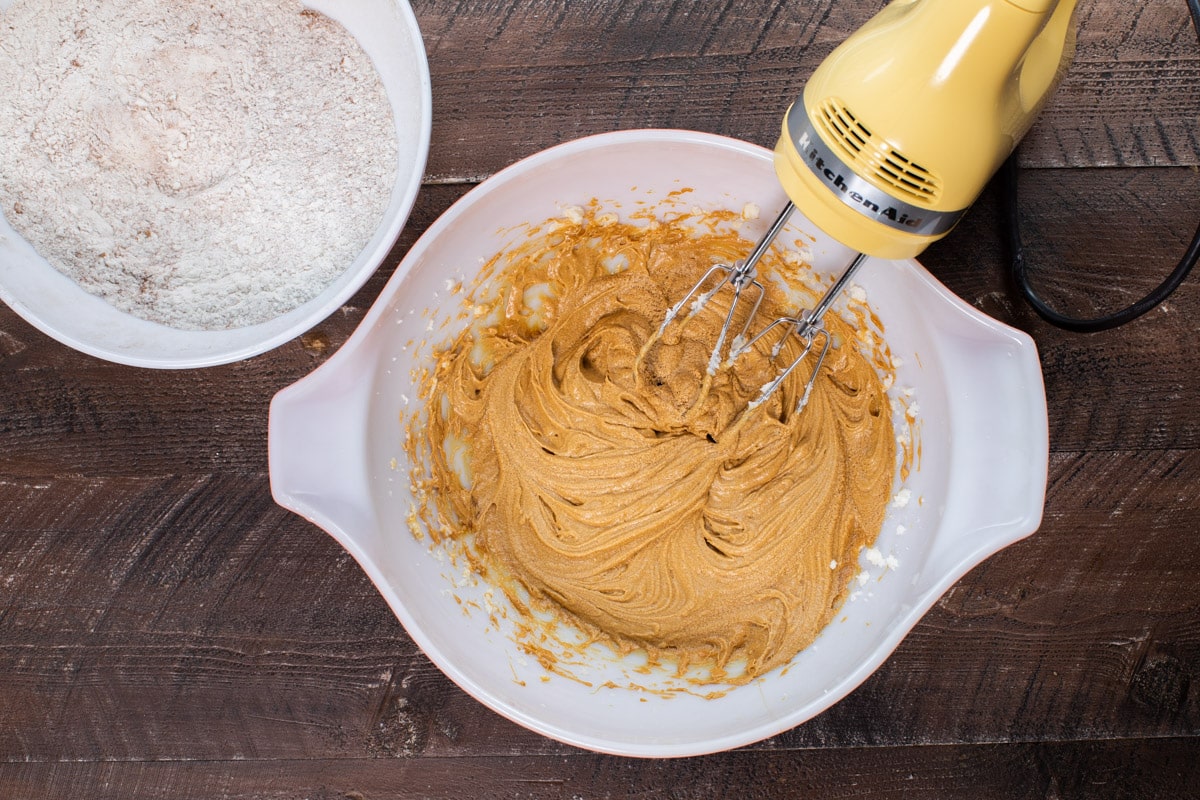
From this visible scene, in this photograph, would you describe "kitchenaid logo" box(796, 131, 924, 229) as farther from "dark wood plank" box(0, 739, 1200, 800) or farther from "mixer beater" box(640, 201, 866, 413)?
"dark wood plank" box(0, 739, 1200, 800)

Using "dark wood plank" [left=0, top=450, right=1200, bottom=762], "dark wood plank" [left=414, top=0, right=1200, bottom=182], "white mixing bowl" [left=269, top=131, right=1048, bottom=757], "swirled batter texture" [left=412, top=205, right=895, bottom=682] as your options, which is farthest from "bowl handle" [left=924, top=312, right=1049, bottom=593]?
"dark wood plank" [left=414, top=0, right=1200, bottom=182]

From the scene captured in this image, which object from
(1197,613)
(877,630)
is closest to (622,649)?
(877,630)

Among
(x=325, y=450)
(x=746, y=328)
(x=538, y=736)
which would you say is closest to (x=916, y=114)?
(x=746, y=328)

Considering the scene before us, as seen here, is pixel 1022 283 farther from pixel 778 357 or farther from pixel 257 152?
pixel 257 152

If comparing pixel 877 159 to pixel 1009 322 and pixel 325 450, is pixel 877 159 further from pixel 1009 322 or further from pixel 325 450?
pixel 325 450

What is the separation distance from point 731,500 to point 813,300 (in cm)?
32

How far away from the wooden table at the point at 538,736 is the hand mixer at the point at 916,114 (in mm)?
451

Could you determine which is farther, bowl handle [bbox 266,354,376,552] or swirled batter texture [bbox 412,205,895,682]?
swirled batter texture [bbox 412,205,895,682]

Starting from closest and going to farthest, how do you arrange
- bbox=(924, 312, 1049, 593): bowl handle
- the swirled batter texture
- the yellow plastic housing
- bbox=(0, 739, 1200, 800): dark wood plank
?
the yellow plastic housing → bbox=(924, 312, 1049, 593): bowl handle → the swirled batter texture → bbox=(0, 739, 1200, 800): dark wood plank

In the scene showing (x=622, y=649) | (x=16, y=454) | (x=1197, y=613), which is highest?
(x=1197, y=613)

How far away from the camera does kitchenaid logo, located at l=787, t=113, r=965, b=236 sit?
68cm

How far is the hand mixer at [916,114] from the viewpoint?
626mm

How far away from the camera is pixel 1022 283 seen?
1101 millimetres

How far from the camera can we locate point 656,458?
1107mm
